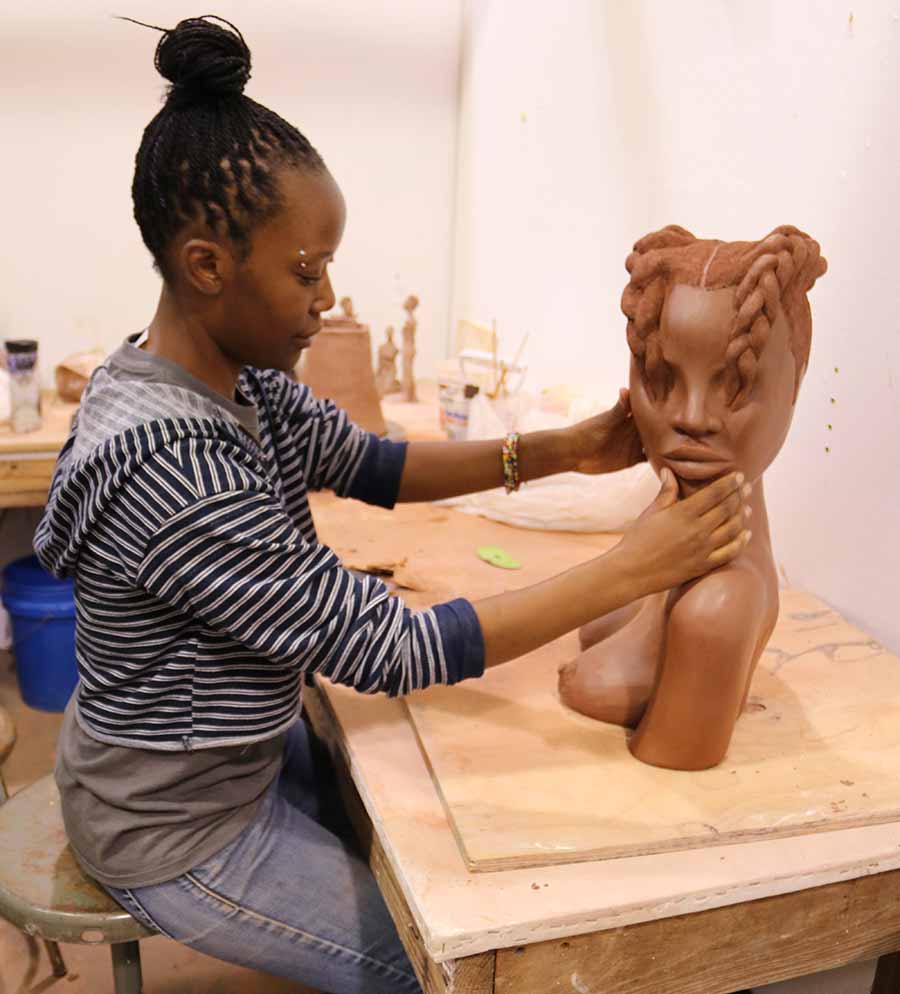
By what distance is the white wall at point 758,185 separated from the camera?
134 centimetres

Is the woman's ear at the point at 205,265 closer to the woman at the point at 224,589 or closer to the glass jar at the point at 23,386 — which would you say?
the woman at the point at 224,589

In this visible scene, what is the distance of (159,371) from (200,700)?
355 millimetres

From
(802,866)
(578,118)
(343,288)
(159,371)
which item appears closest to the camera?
(802,866)

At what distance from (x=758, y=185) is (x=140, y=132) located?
1.94m

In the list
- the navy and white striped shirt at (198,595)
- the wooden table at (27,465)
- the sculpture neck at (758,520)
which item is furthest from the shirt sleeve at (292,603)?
the wooden table at (27,465)

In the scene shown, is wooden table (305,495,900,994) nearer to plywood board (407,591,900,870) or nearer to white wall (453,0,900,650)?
plywood board (407,591,900,870)

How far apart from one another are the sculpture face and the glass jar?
1.81m

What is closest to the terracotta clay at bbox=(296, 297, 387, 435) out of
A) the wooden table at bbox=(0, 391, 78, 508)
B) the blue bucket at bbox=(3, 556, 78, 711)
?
the wooden table at bbox=(0, 391, 78, 508)

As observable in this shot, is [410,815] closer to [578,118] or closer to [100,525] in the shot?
[100,525]

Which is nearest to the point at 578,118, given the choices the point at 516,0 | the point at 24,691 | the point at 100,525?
the point at 516,0

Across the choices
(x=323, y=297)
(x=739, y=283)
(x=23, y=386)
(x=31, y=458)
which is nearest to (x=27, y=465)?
(x=31, y=458)

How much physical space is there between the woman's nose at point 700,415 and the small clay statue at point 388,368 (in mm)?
1777

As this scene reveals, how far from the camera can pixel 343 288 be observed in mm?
3096

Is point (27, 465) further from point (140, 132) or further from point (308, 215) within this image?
point (308, 215)
